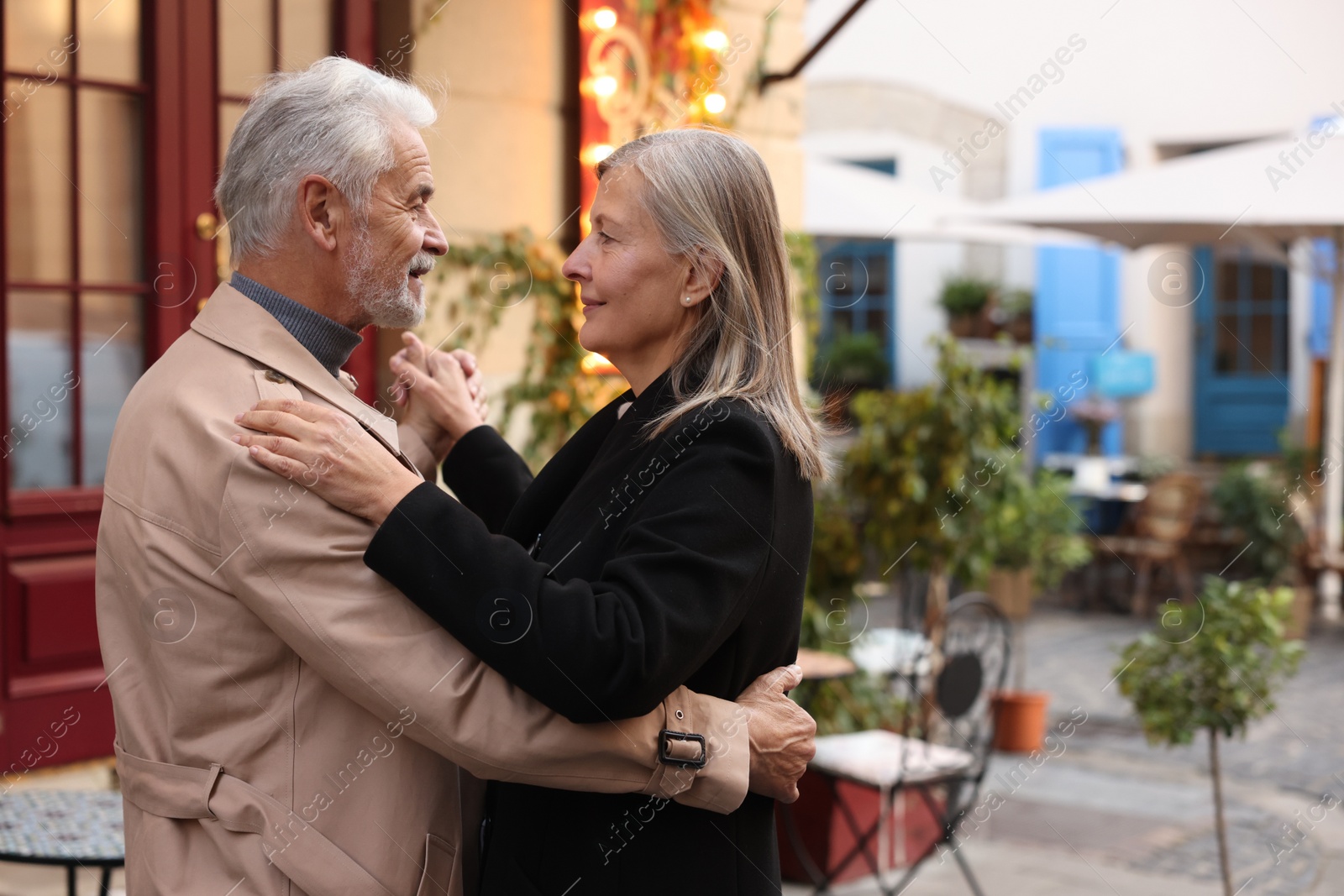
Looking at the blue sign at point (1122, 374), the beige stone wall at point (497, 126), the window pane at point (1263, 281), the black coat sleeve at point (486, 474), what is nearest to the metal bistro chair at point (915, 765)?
the beige stone wall at point (497, 126)

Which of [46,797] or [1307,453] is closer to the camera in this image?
[46,797]

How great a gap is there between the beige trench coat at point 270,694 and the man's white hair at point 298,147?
0.62 ft

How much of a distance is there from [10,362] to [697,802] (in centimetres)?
286

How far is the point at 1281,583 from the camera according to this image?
946 centimetres

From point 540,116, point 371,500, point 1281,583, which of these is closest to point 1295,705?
point 1281,583

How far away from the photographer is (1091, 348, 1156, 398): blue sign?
501 inches

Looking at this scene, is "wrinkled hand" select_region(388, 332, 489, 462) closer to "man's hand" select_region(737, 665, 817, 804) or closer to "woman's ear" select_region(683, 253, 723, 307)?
"woman's ear" select_region(683, 253, 723, 307)

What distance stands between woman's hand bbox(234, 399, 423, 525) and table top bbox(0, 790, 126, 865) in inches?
39.6

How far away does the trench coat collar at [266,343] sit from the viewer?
1676mm

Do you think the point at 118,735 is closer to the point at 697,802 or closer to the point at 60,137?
the point at 697,802

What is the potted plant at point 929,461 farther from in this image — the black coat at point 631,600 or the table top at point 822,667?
the black coat at point 631,600

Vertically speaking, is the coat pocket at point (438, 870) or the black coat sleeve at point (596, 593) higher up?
the black coat sleeve at point (596, 593)

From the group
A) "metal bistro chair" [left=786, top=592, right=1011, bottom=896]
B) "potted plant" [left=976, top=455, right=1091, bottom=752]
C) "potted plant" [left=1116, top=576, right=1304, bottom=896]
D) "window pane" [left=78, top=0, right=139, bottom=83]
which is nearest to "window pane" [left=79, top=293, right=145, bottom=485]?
"window pane" [left=78, top=0, right=139, bottom=83]

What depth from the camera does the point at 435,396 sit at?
7.52 feet
